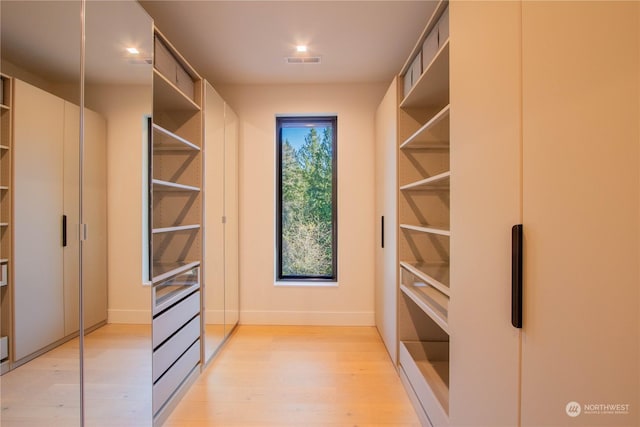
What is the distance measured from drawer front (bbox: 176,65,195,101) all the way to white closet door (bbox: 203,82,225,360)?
Answer: 0.41ft

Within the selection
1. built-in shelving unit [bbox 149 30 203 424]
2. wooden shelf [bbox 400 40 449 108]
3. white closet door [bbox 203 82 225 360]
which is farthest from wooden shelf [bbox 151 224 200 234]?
wooden shelf [bbox 400 40 449 108]

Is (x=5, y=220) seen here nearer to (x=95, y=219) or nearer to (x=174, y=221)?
(x=95, y=219)

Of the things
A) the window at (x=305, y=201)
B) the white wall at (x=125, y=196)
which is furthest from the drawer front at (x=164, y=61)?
the window at (x=305, y=201)

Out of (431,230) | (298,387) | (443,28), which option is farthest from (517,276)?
(298,387)

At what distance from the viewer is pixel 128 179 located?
4.69ft

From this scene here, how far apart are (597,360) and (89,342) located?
1.77m

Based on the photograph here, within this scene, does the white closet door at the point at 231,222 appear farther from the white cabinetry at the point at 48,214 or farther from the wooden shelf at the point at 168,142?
the white cabinetry at the point at 48,214

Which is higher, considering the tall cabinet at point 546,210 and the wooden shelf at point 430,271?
the tall cabinet at point 546,210

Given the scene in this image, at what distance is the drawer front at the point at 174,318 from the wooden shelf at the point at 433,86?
215cm

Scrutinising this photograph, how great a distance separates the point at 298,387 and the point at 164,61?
240 centimetres

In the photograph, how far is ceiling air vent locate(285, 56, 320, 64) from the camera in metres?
2.67

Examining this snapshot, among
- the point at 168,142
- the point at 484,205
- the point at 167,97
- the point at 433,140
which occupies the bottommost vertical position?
the point at 484,205

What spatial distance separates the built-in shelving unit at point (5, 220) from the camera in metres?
0.91

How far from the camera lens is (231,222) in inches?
117
